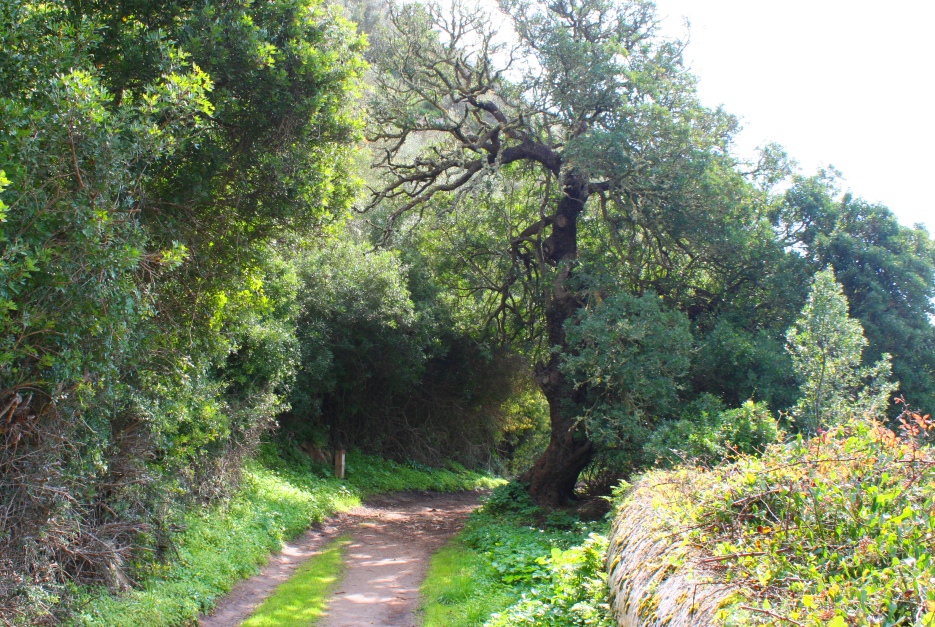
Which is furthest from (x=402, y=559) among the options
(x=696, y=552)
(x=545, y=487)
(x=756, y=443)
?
(x=696, y=552)

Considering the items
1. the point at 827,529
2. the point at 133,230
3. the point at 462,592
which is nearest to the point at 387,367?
the point at 462,592

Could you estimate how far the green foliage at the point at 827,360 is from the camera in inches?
373

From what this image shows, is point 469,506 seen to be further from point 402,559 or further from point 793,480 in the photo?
point 793,480

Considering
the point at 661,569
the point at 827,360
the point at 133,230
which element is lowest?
the point at 661,569

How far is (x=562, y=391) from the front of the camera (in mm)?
14961

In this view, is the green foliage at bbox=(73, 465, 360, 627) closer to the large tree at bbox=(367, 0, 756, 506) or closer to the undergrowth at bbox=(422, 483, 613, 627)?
the undergrowth at bbox=(422, 483, 613, 627)

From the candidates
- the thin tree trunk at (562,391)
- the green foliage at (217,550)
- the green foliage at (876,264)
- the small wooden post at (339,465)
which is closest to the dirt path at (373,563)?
the green foliage at (217,550)

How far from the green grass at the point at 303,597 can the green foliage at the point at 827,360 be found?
273 inches

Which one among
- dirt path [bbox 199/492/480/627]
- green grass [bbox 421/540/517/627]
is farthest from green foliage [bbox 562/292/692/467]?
dirt path [bbox 199/492/480/627]

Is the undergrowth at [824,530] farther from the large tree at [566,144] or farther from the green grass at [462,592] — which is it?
the large tree at [566,144]

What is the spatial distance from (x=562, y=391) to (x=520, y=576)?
21.2ft

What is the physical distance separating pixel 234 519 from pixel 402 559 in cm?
284

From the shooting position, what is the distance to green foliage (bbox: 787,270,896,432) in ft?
31.1

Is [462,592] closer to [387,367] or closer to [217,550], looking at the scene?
[217,550]
